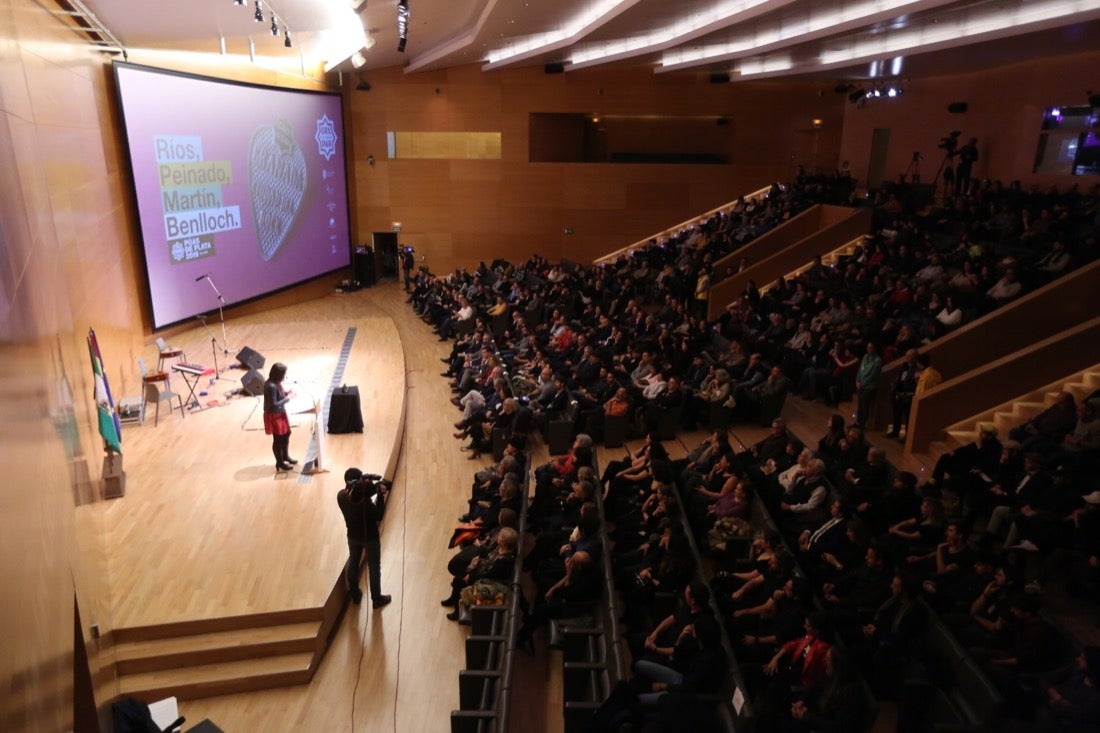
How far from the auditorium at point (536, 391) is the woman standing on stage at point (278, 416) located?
159 mm

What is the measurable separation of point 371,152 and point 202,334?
8500 mm

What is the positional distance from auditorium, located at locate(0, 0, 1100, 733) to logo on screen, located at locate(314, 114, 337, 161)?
0.13 metres

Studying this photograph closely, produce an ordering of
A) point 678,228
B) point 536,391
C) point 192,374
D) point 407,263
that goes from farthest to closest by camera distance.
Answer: point 678,228 → point 407,263 → point 192,374 → point 536,391

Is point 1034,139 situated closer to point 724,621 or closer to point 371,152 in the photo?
point 724,621

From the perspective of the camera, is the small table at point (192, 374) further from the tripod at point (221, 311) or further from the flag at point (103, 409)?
the flag at point (103, 409)

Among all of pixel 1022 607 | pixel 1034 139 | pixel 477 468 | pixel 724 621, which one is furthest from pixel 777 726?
pixel 1034 139

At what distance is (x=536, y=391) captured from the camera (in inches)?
414

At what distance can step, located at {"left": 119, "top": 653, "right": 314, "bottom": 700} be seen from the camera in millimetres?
5590

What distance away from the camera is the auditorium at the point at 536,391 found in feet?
14.9

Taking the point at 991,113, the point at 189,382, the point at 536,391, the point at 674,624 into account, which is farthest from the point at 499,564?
the point at 991,113

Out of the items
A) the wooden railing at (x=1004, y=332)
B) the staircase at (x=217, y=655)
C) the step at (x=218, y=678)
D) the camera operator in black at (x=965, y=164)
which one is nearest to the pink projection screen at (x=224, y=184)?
the staircase at (x=217, y=655)

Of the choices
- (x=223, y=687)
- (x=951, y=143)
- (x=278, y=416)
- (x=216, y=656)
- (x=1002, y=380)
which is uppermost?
(x=951, y=143)

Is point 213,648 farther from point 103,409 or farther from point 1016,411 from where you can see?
point 1016,411

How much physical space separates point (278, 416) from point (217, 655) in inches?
107
